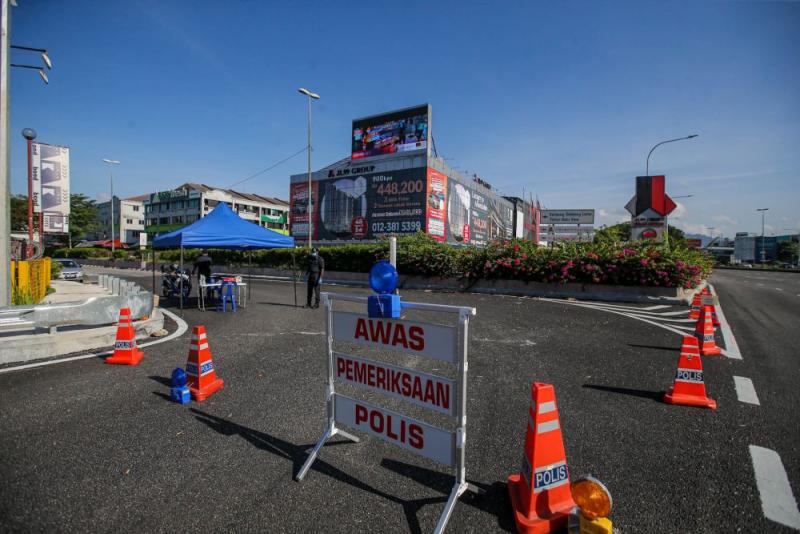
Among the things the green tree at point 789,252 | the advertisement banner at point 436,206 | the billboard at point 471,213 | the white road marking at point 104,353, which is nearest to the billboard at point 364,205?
the advertisement banner at point 436,206

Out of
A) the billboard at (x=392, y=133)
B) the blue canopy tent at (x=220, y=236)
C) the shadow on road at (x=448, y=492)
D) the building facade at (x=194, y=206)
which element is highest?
the billboard at (x=392, y=133)

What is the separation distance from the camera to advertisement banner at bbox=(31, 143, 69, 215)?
12.9m

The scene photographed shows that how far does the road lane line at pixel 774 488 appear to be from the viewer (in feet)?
8.14

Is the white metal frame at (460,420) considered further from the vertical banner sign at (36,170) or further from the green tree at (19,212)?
the green tree at (19,212)

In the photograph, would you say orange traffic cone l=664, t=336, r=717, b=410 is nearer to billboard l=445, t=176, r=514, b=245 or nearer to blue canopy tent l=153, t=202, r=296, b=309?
blue canopy tent l=153, t=202, r=296, b=309

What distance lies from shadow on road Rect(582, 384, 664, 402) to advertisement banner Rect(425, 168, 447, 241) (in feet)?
139

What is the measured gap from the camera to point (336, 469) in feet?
10.1

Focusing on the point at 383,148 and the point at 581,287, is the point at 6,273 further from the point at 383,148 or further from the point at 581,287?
the point at 383,148

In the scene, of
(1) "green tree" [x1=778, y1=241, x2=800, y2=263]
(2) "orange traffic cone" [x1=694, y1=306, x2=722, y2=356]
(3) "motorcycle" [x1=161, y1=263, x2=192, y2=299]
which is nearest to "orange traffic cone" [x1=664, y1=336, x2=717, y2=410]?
(2) "orange traffic cone" [x1=694, y1=306, x2=722, y2=356]

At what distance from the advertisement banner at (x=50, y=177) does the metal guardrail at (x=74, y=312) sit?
29.8 ft

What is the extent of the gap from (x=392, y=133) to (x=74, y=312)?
4641 centimetres

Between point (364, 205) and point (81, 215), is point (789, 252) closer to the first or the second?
point (364, 205)

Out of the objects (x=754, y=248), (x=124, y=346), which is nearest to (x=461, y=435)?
(x=124, y=346)

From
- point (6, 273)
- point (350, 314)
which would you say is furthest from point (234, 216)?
point (350, 314)
